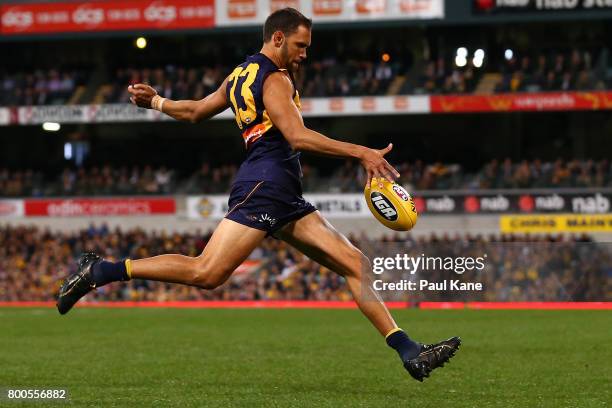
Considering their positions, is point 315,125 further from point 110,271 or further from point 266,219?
point 266,219

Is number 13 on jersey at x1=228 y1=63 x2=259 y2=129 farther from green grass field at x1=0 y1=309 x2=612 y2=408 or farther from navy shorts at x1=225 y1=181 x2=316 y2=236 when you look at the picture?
green grass field at x1=0 y1=309 x2=612 y2=408

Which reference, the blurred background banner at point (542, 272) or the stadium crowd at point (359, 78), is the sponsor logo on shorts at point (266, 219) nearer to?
the blurred background banner at point (542, 272)

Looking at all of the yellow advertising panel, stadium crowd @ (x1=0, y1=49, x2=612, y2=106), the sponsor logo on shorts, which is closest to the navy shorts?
the sponsor logo on shorts

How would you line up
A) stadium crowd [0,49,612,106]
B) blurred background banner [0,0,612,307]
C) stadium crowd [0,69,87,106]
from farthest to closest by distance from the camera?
stadium crowd [0,69,87,106] < stadium crowd [0,49,612,106] < blurred background banner [0,0,612,307]

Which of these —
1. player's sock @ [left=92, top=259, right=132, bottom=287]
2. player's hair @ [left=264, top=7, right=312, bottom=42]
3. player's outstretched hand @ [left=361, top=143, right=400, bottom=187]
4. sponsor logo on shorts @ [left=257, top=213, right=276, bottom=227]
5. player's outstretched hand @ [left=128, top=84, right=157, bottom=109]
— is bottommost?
player's sock @ [left=92, top=259, right=132, bottom=287]

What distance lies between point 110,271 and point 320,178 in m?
25.1

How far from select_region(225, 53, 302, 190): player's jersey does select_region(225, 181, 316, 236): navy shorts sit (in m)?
0.05

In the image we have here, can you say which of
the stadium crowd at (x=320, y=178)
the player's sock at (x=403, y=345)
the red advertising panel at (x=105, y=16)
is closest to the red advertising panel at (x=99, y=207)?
the stadium crowd at (x=320, y=178)

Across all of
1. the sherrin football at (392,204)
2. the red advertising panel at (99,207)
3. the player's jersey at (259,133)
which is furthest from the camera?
the red advertising panel at (99,207)

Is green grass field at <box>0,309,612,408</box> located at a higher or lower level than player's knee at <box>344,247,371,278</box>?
lower

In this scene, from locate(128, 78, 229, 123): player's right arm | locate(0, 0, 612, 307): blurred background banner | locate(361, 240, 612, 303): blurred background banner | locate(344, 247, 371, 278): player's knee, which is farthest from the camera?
locate(0, 0, 612, 307): blurred background banner

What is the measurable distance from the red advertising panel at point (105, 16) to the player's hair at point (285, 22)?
25.4 m

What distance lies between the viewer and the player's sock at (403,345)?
6.75 m

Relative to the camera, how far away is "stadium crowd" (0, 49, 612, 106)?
102 ft
